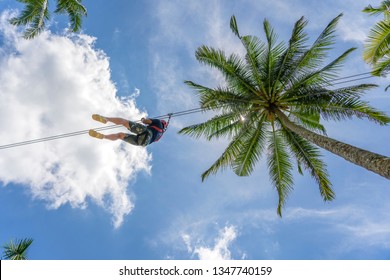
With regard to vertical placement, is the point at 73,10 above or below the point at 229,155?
above

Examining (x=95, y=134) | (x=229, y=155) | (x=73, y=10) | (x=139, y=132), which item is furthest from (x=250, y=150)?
(x=73, y=10)

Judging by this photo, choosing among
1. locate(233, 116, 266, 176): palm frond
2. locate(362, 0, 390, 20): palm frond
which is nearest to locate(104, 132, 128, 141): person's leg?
locate(233, 116, 266, 176): palm frond

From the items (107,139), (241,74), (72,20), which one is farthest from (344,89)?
(72,20)

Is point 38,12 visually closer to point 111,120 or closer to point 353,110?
point 111,120

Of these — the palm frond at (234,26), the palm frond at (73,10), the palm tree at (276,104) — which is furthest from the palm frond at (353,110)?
the palm frond at (73,10)

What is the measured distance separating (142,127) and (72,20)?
7.00 meters

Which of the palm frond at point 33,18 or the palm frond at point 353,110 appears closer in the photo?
the palm frond at point 353,110

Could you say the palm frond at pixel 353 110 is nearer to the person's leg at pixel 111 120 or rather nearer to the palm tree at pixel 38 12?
the person's leg at pixel 111 120

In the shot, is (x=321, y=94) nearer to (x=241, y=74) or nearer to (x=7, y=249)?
(x=241, y=74)

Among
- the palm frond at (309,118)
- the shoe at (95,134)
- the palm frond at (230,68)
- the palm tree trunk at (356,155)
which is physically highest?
the palm frond at (230,68)

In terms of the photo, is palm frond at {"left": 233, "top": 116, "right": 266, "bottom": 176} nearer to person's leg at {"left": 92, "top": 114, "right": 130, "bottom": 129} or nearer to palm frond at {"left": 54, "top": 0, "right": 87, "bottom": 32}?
person's leg at {"left": 92, "top": 114, "right": 130, "bottom": 129}

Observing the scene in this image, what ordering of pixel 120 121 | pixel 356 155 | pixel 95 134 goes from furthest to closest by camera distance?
pixel 120 121 → pixel 95 134 → pixel 356 155

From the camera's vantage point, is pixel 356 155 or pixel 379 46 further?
pixel 379 46

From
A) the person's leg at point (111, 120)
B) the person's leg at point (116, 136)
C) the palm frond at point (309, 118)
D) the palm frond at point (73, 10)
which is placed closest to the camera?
the person's leg at point (111, 120)
